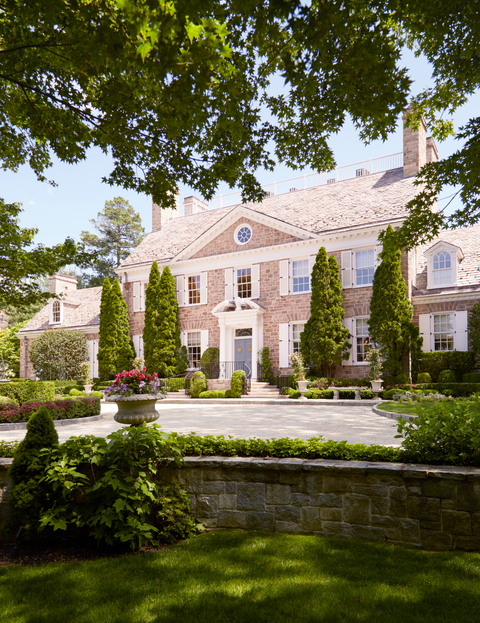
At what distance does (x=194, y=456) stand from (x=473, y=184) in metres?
5.54

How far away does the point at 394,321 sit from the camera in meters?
16.7

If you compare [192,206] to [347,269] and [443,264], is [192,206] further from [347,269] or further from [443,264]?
[443,264]

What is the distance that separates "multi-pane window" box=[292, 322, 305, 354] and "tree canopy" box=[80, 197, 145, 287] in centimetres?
2704

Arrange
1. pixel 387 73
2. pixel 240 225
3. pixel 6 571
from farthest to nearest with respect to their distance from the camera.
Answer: pixel 240 225, pixel 387 73, pixel 6 571

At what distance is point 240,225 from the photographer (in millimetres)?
21953

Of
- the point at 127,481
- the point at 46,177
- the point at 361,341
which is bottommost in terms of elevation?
the point at 127,481

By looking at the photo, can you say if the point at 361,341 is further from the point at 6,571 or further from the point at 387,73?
the point at 6,571

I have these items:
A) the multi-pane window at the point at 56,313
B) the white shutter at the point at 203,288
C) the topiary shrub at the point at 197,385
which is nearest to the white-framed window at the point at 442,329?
the topiary shrub at the point at 197,385

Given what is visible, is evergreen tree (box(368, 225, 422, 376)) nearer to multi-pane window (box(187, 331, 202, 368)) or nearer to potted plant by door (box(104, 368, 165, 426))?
multi-pane window (box(187, 331, 202, 368))

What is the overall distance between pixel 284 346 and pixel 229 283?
14.4 ft

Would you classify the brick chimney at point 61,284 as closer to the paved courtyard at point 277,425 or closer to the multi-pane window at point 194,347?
the multi-pane window at point 194,347

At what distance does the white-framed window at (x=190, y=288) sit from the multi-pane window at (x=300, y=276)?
484 cm

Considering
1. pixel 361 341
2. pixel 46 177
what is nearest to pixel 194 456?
pixel 46 177

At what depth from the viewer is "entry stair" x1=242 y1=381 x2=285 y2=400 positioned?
17.4m
